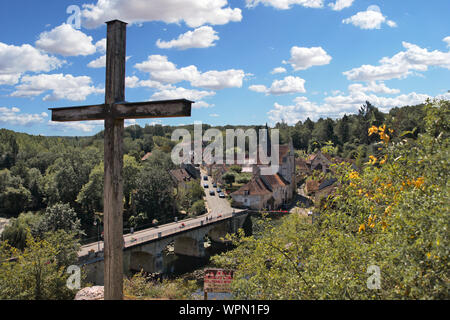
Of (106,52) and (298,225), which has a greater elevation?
(106,52)

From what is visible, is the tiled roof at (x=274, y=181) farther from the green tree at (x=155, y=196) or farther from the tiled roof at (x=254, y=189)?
the green tree at (x=155, y=196)

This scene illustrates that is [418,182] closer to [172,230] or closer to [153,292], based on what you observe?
[153,292]

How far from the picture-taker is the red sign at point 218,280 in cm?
1060

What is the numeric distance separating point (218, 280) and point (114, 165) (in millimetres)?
6562

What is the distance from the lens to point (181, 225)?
40531 millimetres

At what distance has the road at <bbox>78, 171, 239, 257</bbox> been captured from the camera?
102 ft

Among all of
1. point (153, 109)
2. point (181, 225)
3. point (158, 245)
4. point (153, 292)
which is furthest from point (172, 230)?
point (153, 109)

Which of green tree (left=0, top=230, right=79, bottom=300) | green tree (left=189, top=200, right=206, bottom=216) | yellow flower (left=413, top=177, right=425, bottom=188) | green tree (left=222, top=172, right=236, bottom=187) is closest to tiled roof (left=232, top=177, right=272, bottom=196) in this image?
green tree (left=189, top=200, right=206, bottom=216)

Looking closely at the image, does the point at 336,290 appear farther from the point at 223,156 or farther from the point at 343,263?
the point at 223,156

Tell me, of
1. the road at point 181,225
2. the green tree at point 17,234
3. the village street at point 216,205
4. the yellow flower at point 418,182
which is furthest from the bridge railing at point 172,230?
the yellow flower at point 418,182

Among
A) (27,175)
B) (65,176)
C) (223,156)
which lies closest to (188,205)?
(65,176)

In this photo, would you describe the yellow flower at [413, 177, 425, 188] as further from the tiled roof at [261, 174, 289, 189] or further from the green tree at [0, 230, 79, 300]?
the tiled roof at [261, 174, 289, 189]

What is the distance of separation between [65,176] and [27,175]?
49.9ft
